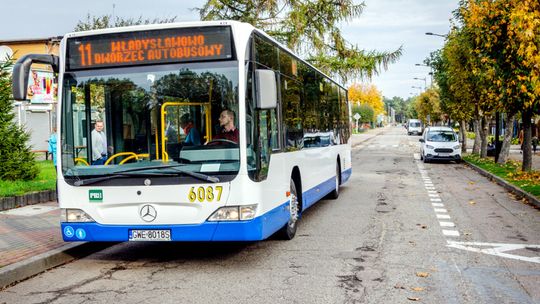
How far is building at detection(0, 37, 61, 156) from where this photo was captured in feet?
70.3

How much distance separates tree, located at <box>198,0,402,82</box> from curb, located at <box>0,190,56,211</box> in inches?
551

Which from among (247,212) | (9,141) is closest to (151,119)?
(247,212)

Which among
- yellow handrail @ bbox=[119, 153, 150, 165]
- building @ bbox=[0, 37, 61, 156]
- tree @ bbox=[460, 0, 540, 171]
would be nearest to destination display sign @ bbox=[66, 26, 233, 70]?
yellow handrail @ bbox=[119, 153, 150, 165]

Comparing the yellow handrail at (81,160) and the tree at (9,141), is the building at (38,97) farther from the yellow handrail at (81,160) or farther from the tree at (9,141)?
the yellow handrail at (81,160)

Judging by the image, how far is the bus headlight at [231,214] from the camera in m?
6.93

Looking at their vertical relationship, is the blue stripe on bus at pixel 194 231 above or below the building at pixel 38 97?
below

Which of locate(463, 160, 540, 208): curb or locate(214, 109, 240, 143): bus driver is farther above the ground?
locate(214, 109, 240, 143): bus driver

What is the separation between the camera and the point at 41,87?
24.6m

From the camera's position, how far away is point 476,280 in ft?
21.7

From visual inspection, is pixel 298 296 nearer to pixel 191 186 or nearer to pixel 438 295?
pixel 438 295

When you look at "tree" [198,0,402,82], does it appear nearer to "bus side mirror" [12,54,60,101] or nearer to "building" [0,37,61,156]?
"building" [0,37,61,156]

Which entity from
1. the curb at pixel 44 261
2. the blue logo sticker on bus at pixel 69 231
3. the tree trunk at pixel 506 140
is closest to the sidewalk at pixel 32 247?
the curb at pixel 44 261

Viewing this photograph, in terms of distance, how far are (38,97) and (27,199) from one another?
438 inches

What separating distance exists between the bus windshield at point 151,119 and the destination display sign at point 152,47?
0.09 m
